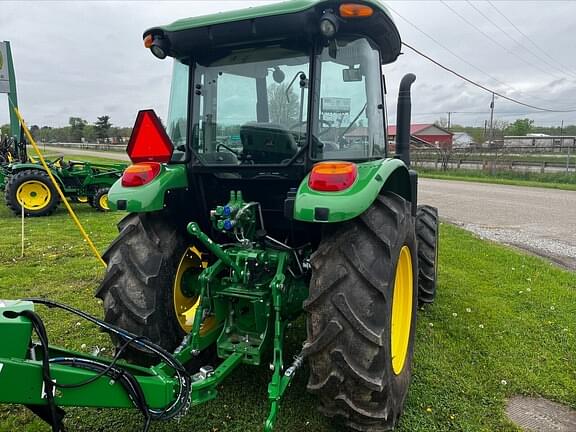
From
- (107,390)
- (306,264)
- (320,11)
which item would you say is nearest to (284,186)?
(306,264)

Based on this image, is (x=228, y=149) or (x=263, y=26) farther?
(x=228, y=149)

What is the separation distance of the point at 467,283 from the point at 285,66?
12.5 ft

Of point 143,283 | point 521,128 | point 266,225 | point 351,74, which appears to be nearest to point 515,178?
point 351,74

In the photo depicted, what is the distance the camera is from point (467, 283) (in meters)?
5.59

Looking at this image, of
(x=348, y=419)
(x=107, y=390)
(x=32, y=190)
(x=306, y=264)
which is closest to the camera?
(x=107, y=390)

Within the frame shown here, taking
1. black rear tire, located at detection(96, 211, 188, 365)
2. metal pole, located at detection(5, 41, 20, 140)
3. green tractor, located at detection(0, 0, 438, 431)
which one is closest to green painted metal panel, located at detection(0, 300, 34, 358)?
green tractor, located at detection(0, 0, 438, 431)

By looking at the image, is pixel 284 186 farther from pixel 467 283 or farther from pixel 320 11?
pixel 467 283

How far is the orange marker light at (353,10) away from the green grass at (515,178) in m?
19.0

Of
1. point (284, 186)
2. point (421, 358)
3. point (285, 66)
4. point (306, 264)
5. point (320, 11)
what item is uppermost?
point (320, 11)

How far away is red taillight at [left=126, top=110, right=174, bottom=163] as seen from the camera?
2.78 m

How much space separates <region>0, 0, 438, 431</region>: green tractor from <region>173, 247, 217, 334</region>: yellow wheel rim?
1 cm

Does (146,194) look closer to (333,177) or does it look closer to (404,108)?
(333,177)

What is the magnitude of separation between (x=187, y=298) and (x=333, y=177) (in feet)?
4.73

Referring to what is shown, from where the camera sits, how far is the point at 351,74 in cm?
297
